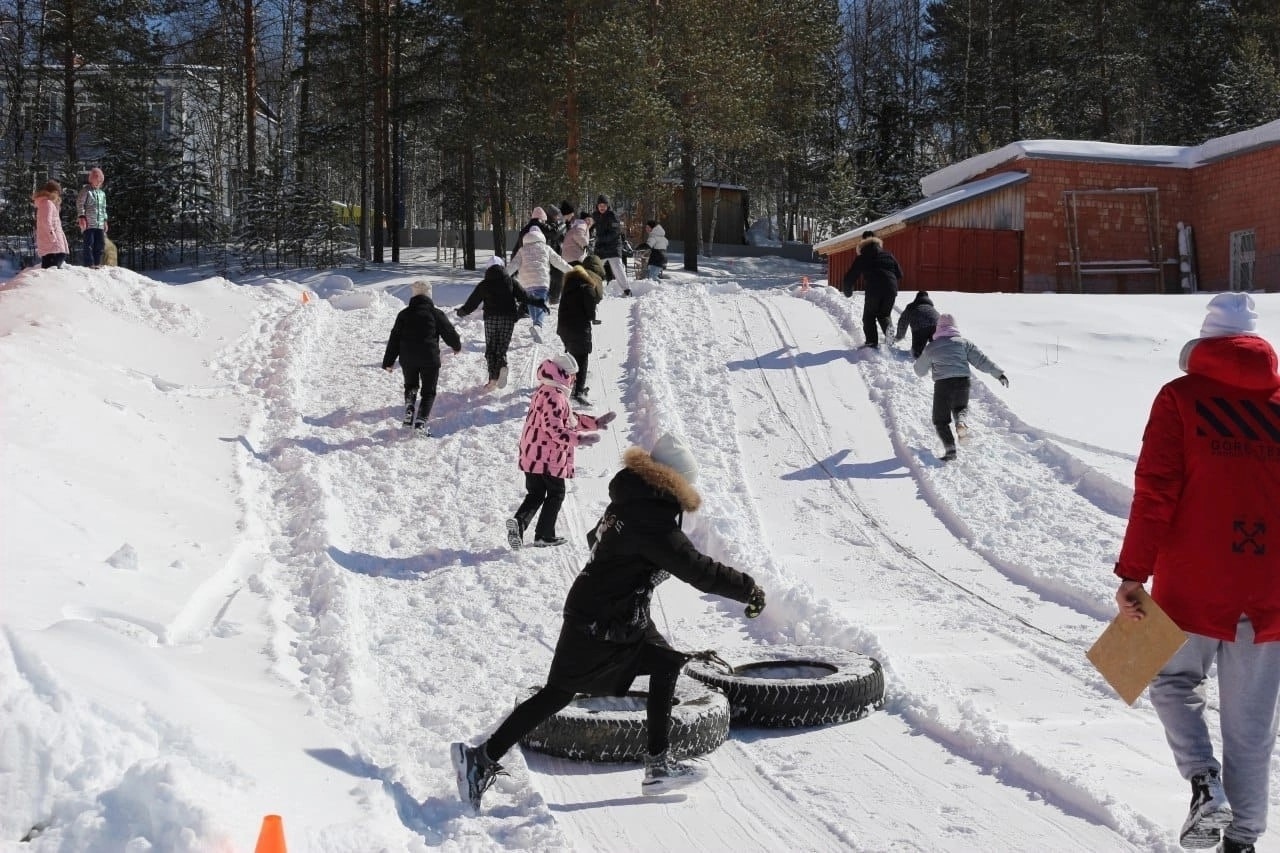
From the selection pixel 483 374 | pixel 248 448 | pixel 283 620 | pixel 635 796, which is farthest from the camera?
pixel 483 374

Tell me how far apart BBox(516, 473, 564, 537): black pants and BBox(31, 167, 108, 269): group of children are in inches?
404

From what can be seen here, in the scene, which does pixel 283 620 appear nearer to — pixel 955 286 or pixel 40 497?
pixel 40 497

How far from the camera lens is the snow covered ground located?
15.5 feet

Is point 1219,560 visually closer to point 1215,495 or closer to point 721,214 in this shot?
point 1215,495

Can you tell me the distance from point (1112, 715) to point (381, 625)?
427cm

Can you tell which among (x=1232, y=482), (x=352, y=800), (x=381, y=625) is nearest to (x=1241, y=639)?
(x=1232, y=482)

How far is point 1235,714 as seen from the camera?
411 centimetres

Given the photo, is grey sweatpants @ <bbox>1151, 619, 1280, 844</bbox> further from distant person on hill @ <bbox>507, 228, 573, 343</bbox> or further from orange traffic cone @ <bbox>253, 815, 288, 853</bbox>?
distant person on hill @ <bbox>507, 228, 573, 343</bbox>

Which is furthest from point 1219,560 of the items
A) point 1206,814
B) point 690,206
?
point 690,206

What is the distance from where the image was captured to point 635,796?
17.5 feet

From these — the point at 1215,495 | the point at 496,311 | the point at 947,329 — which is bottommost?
the point at 1215,495

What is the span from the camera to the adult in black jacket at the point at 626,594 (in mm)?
4934

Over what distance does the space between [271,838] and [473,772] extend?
1.48m

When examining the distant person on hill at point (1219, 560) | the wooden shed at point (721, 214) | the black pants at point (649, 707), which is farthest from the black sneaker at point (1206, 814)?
the wooden shed at point (721, 214)
